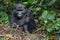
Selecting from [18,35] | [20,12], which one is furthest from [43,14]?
[18,35]

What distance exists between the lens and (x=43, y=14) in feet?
23.5

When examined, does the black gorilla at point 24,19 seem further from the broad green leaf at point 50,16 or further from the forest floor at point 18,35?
the broad green leaf at point 50,16

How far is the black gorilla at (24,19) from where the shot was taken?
703cm

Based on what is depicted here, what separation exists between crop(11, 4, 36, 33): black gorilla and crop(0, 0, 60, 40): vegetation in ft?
0.67

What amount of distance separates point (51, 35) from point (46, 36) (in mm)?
131

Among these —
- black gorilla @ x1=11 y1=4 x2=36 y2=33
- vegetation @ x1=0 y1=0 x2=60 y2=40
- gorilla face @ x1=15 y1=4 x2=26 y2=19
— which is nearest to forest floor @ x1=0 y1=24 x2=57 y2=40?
vegetation @ x1=0 y1=0 x2=60 y2=40

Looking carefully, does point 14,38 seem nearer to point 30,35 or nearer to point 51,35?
point 30,35

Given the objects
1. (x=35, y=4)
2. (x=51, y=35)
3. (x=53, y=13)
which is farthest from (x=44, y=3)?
(x=51, y=35)

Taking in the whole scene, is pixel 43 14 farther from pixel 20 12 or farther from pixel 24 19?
pixel 20 12

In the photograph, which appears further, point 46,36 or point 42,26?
point 42,26

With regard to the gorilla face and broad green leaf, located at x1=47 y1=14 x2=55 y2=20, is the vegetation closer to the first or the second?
broad green leaf, located at x1=47 y1=14 x2=55 y2=20

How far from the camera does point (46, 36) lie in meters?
6.86

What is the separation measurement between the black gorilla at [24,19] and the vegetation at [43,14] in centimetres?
20

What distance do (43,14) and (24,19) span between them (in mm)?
484
